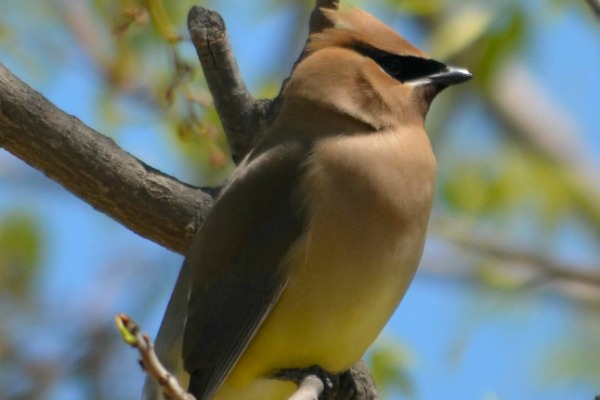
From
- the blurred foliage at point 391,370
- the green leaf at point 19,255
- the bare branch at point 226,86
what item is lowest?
the green leaf at point 19,255

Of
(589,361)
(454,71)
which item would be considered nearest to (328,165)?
(454,71)

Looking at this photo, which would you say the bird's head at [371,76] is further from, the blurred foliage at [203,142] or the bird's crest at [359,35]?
the blurred foliage at [203,142]

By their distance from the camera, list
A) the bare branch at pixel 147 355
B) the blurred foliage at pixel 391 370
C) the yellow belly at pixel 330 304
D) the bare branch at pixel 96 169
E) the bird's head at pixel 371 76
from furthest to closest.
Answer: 1. the blurred foliage at pixel 391 370
2. the bird's head at pixel 371 76
3. the bare branch at pixel 96 169
4. the yellow belly at pixel 330 304
5. the bare branch at pixel 147 355

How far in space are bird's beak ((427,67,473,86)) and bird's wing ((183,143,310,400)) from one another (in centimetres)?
53

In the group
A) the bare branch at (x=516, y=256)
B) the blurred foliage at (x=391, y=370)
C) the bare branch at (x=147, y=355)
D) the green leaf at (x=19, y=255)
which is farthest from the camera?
the green leaf at (x=19, y=255)

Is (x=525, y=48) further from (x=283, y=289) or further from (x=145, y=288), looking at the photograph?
(x=283, y=289)

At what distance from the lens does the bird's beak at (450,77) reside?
5348 mm

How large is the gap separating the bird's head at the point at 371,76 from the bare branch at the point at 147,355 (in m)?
1.93

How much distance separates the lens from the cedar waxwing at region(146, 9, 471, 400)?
495 cm

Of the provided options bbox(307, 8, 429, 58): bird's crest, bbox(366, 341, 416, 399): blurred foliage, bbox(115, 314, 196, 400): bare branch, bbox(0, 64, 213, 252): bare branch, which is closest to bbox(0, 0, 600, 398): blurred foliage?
bbox(366, 341, 416, 399): blurred foliage

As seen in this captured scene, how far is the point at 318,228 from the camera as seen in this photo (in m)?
4.99

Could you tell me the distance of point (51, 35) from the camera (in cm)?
730

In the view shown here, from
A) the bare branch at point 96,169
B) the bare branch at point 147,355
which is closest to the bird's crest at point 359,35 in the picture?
the bare branch at point 96,169

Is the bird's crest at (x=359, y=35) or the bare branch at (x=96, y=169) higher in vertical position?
the bird's crest at (x=359, y=35)
